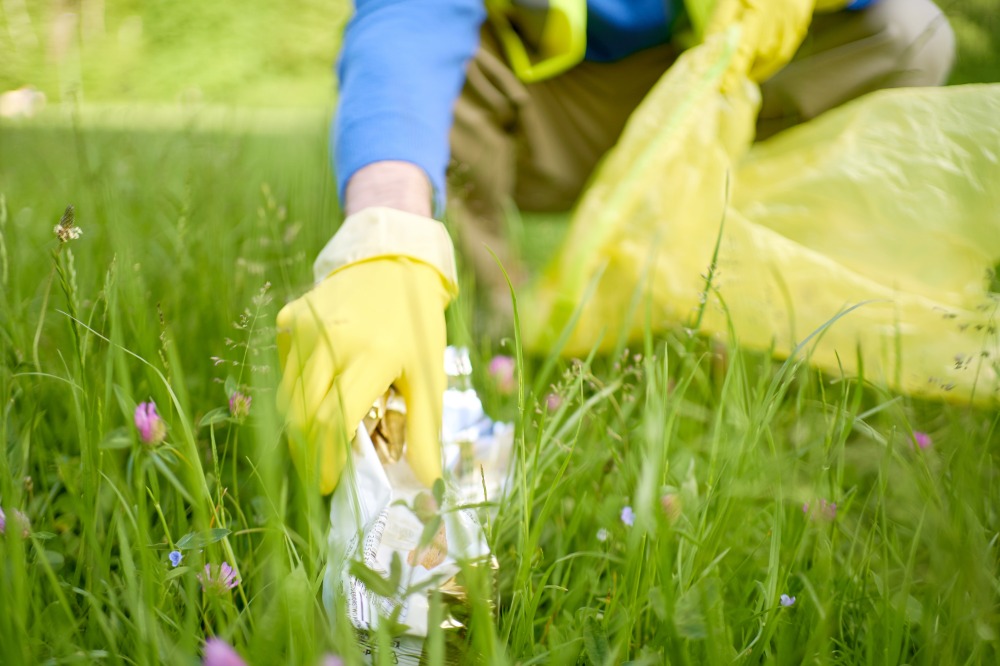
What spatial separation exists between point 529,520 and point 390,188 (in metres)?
0.42

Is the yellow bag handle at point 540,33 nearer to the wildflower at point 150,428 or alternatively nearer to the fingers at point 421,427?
the fingers at point 421,427

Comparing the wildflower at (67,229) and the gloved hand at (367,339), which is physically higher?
the wildflower at (67,229)

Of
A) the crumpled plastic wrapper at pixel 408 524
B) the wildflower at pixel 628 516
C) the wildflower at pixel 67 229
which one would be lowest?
the wildflower at pixel 628 516

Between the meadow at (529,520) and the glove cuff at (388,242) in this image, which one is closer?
the meadow at (529,520)

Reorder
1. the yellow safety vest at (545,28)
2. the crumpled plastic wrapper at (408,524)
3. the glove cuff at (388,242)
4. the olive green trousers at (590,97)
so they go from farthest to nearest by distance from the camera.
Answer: the olive green trousers at (590,97) < the yellow safety vest at (545,28) < the glove cuff at (388,242) < the crumpled plastic wrapper at (408,524)

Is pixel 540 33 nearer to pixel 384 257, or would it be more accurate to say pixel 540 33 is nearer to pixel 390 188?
pixel 390 188

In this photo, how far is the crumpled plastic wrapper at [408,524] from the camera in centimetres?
45

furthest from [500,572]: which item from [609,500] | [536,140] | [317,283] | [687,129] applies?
[536,140]

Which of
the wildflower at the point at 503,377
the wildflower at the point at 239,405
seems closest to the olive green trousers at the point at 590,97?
the wildflower at the point at 503,377

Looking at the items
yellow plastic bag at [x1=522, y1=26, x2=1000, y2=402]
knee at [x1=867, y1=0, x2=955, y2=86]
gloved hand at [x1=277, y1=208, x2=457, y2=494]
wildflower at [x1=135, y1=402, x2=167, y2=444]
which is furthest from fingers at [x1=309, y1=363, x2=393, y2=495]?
knee at [x1=867, y1=0, x2=955, y2=86]

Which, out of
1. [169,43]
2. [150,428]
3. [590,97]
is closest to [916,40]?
[590,97]

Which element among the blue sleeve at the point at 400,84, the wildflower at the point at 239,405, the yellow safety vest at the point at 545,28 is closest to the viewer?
the wildflower at the point at 239,405

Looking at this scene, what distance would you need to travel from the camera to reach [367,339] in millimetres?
619

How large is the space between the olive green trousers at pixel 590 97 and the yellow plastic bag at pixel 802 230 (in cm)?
14
